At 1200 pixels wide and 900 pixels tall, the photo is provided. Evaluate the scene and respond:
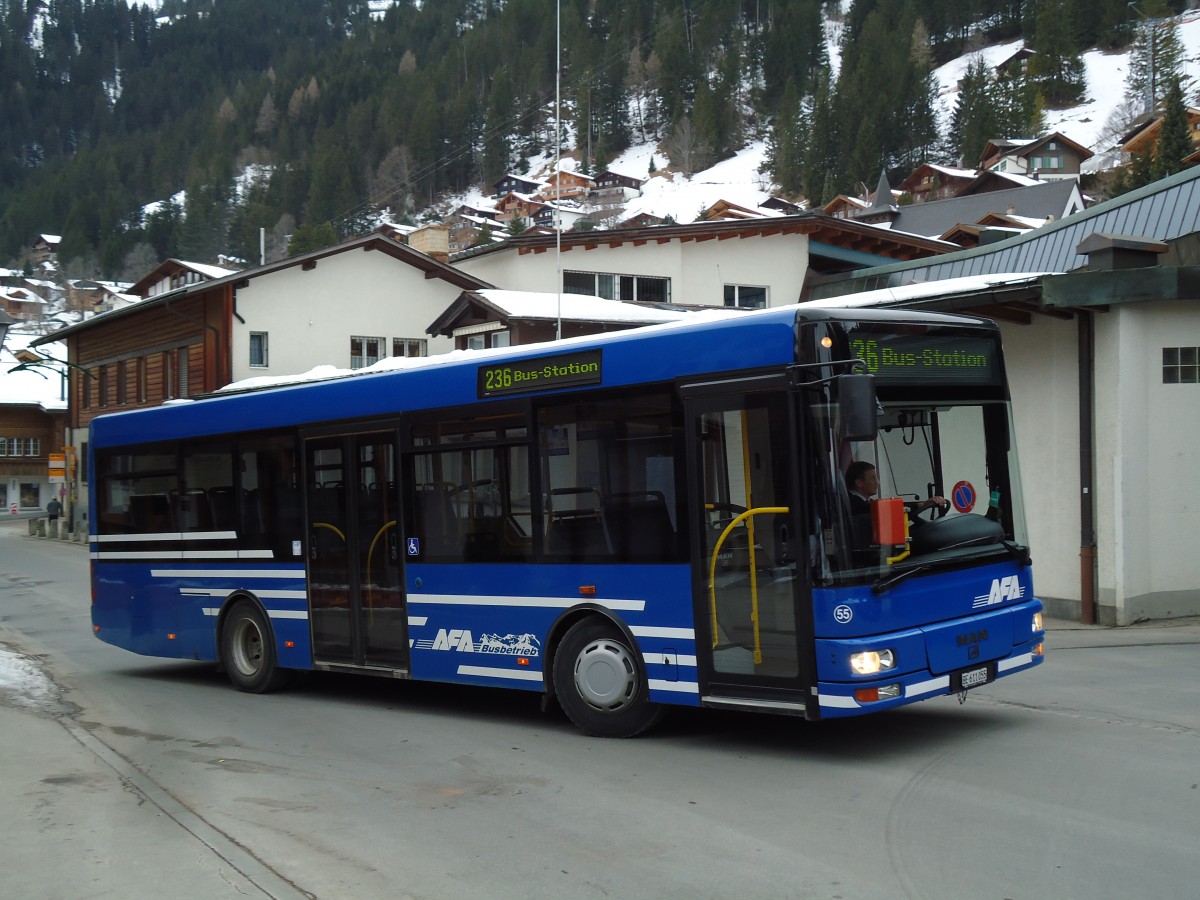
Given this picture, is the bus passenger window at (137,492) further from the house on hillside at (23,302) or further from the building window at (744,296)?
the house on hillside at (23,302)

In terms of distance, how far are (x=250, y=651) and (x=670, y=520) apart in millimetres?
5916

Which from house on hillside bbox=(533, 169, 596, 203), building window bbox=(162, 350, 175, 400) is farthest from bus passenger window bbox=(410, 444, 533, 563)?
house on hillside bbox=(533, 169, 596, 203)

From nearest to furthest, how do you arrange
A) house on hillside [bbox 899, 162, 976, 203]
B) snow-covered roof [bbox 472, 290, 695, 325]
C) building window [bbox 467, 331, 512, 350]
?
snow-covered roof [bbox 472, 290, 695, 325] → building window [bbox 467, 331, 512, 350] → house on hillside [bbox 899, 162, 976, 203]

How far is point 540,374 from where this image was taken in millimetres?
9539

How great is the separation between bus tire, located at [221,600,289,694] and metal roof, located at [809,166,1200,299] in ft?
37.4

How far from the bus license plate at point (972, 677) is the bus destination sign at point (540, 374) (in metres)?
3.22

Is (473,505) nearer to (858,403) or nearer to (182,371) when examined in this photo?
(858,403)

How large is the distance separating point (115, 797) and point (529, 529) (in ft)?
11.2

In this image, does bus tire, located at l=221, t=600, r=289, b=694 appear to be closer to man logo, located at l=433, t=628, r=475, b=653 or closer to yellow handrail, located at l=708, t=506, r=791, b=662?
man logo, located at l=433, t=628, r=475, b=653

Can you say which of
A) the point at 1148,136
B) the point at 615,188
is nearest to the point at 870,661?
the point at 1148,136

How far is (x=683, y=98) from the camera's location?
170m

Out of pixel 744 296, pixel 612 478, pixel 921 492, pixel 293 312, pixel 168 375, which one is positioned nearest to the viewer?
pixel 921 492

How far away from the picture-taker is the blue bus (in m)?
7.80

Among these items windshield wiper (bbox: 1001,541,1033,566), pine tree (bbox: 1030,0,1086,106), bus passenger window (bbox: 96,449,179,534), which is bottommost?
windshield wiper (bbox: 1001,541,1033,566)
